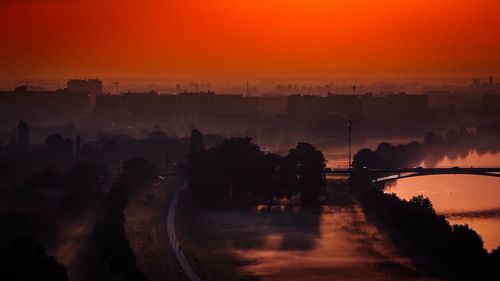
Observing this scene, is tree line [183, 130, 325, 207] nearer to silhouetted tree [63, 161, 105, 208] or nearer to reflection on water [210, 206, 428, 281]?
reflection on water [210, 206, 428, 281]

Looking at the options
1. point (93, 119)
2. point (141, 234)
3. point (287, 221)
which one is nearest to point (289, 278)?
point (141, 234)

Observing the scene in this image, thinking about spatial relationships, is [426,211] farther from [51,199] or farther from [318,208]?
[51,199]

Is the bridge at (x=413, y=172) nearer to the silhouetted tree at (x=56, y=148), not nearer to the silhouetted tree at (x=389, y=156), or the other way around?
the silhouetted tree at (x=389, y=156)

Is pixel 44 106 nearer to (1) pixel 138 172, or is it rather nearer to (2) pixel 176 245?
(1) pixel 138 172

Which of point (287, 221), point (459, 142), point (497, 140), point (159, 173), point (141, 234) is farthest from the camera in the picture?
point (497, 140)

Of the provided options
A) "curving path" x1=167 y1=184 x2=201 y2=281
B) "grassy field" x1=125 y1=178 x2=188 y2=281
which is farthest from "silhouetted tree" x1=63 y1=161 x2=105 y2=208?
"curving path" x1=167 y1=184 x2=201 y2=281

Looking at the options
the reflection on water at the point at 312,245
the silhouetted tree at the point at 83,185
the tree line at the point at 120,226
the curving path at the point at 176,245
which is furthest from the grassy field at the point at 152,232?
the reflection on water at the point at 312,245
